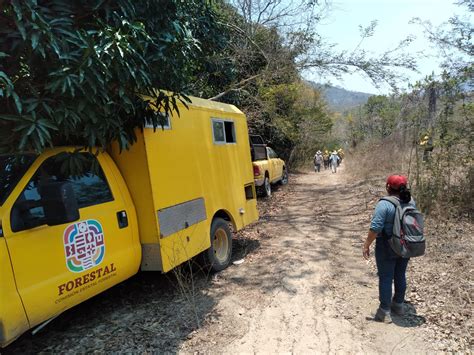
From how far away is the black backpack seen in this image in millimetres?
4035

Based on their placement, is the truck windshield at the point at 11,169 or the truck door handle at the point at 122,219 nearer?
the truck windshield at the point at 11,169

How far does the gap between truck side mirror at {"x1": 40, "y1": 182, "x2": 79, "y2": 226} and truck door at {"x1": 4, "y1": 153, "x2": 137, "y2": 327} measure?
0.34 ft

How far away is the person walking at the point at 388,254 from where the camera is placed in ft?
13.6

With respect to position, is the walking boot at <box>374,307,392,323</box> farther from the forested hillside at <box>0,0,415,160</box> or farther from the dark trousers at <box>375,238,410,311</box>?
the forested hillside at <box>0,0,415,160</box>

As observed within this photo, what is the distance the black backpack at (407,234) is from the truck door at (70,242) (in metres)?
2.89

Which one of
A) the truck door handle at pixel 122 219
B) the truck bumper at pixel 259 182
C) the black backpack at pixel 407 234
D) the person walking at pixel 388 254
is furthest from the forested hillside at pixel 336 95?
the truck door handle at pixel 122 219

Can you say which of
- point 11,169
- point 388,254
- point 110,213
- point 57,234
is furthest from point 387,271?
point 11,169

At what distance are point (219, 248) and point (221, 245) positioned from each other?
63 millimetres

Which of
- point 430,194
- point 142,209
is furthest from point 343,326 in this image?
point 430,194

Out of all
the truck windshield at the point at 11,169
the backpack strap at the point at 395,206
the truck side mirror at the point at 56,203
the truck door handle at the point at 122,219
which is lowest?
the backpack strap at the point at 395,206

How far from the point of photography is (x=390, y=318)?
167 inches

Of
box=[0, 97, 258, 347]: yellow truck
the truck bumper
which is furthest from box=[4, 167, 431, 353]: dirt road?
the truck bumper

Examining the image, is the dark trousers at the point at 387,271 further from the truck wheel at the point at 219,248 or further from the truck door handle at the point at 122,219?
the truck door handle at the point at 122,219

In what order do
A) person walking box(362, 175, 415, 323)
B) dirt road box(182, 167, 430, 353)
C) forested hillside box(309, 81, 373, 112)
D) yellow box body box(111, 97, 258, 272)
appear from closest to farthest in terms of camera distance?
dirt road box(182, 167, 430, 353)
person walking box(362, 175, 415, 323)
yellow box body box(111, 97, 258, 272)
forested hillside box(309, 81, 373, 112)
